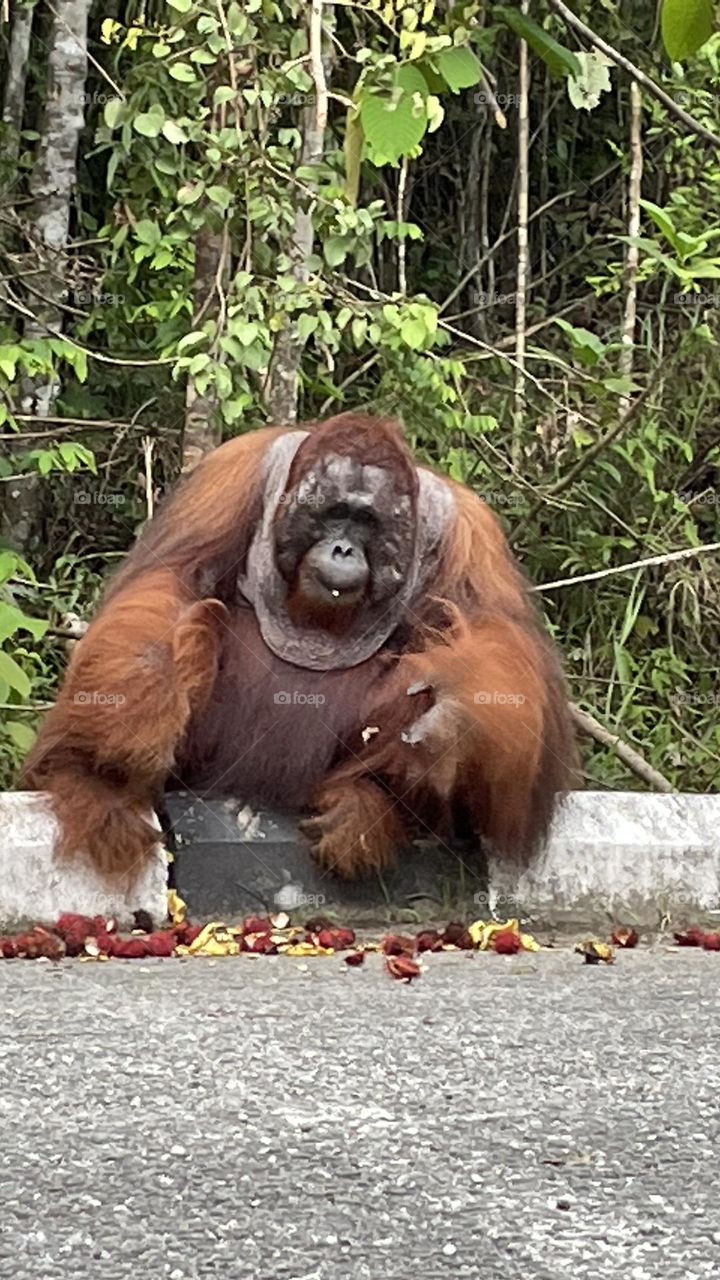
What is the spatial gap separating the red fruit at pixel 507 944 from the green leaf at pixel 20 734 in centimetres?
137

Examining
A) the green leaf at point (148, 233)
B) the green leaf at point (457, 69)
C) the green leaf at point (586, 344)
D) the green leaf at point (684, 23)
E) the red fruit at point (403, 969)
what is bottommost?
the red fruit at point (403, 969)

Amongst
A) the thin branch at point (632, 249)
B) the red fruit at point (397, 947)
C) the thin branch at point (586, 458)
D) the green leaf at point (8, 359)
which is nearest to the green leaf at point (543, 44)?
the red fruit at point (397, 947)

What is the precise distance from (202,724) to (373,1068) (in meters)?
1.65

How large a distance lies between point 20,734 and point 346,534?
0.98m

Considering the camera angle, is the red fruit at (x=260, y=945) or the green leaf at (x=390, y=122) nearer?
the green leaf at (x=390, y=122)

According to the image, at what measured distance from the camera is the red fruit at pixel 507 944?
3760 millimetres

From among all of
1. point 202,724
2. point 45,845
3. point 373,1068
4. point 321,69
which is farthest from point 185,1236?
point 321,69

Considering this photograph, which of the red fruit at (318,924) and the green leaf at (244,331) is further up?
the green leaf at (244,331)

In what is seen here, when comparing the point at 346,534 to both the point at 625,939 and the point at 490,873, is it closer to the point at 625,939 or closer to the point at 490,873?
the point at 490,873

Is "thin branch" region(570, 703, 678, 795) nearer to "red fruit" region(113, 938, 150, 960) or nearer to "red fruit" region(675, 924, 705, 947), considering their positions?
"red fruit" region(675, 924, 705, 947)

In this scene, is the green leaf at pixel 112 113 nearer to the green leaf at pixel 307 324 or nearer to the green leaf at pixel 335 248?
the green leaf at pixel 335 248

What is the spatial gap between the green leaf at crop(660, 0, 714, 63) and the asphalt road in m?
1.00

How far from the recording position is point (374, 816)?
13.1 ft

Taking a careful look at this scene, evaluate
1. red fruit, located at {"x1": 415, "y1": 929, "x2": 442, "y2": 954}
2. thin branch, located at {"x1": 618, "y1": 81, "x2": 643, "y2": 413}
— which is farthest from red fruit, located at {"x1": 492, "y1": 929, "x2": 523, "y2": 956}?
thin branch, located at {"x1": 618, "y1": 81, "x2": 643, "y2": 413}
